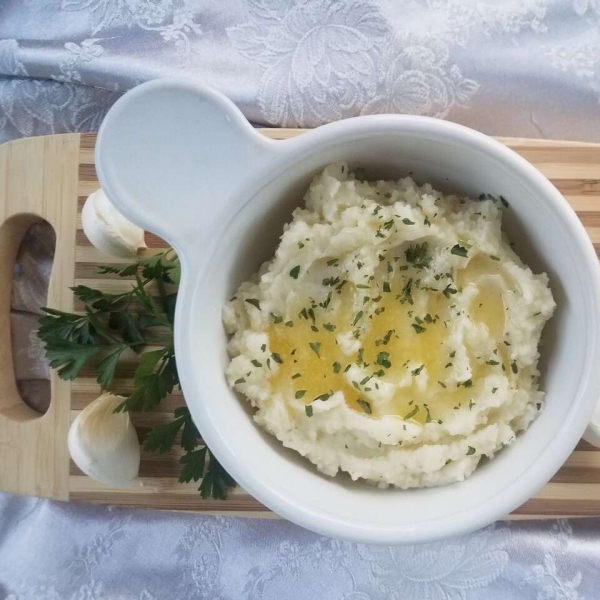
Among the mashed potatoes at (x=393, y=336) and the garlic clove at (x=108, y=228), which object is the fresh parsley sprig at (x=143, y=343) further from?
the mashed potatoes at (x=393, y=336)

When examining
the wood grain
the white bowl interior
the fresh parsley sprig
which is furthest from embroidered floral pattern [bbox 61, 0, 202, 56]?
the white bowl interior

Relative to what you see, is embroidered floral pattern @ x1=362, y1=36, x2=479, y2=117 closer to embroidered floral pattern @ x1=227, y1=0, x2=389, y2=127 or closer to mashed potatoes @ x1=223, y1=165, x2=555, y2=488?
embroidered floral pattern @ x1=227, y1=0, x2=389, y2=127

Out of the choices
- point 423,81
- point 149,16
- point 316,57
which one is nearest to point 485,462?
point 423,81

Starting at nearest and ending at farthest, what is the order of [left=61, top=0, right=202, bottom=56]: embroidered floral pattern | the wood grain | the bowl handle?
1. the bowl handle
2. the wood grain
3. [left=61, top=0, right=202, bottom=56]: embroidered floral pattern

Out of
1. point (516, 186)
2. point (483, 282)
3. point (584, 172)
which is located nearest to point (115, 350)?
point (483, 282)

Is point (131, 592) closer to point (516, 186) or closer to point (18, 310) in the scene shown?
point (18, 310)

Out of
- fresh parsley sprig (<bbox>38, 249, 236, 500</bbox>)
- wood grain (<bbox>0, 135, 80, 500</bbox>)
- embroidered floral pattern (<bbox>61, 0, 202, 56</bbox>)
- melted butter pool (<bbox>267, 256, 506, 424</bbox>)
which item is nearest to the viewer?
melted butter pool (<bbox>267, 256, 506, 424</bbox>)
